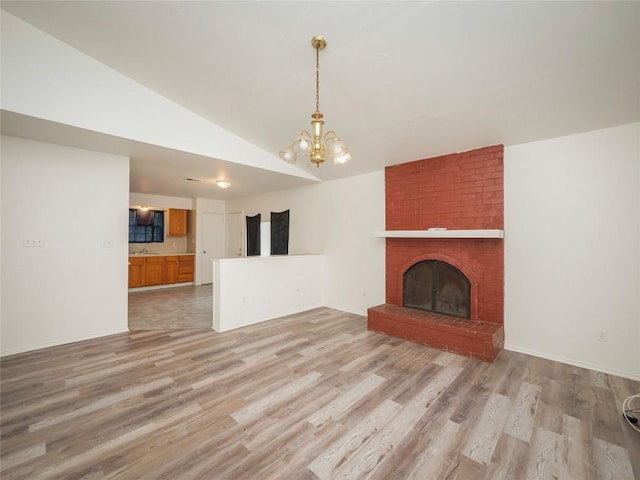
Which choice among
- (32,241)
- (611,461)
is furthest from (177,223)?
(611,461)

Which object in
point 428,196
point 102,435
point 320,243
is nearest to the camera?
point 102,435

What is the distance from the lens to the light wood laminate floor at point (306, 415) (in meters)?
1.64

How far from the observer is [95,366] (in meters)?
2.87

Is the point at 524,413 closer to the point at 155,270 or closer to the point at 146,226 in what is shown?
the point at 155,270

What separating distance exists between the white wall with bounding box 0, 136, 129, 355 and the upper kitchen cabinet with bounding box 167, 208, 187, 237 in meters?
4.00

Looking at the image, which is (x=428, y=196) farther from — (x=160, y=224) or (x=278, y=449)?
(x=160, y=224)

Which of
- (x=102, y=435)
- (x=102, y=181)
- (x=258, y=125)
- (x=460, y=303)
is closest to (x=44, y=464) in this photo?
(x=102, y=435)

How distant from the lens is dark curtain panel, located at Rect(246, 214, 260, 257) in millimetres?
7266

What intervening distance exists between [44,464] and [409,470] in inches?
84.0

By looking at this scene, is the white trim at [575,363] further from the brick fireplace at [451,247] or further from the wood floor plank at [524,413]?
the wood floor plank at [524,413]

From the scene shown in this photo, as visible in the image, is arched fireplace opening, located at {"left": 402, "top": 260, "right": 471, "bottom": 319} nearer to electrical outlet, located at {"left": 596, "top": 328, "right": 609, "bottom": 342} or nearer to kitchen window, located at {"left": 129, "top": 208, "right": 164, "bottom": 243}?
electrical outlet, located at {"left": 596, "top": 328, "right": 609, "bottom": 342}

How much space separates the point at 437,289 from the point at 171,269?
668cm

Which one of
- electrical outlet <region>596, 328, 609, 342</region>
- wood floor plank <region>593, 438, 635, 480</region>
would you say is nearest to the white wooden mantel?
electrical outlet <region>596, 328, 609, 342</region>

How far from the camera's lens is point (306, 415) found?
209 cm
